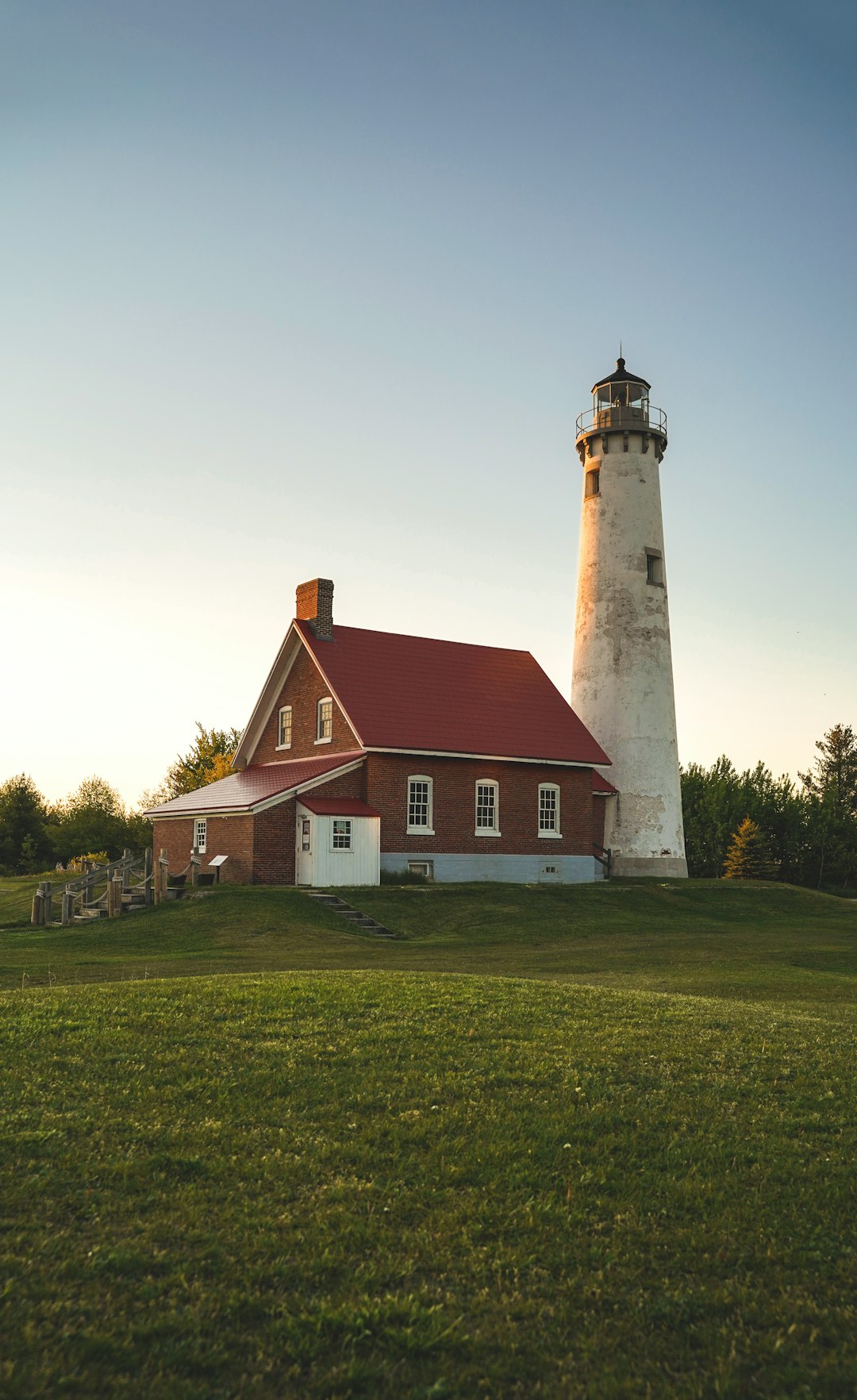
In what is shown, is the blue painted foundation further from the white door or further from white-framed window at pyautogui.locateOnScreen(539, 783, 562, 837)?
the white door

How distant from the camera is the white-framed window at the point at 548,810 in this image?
129ft

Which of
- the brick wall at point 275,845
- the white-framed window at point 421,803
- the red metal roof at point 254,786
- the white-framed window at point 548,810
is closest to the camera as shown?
the brick wall at point 275,845

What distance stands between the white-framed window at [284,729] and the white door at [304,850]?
6.83m

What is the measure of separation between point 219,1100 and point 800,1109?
14.6 ft

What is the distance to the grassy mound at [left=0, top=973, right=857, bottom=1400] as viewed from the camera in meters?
4.61

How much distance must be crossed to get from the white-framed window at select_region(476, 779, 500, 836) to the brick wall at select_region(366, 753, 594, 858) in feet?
0.58

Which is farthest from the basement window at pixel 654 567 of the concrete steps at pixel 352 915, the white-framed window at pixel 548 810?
the concrete steps at pixel 352 915

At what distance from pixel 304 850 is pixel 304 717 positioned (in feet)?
Answer: 22.9

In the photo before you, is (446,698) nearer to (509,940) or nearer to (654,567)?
(654,567)

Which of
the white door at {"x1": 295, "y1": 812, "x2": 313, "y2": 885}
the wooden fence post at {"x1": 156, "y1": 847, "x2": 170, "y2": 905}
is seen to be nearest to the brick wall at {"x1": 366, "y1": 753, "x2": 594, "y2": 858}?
the white door at {"x1": 295, "y1": 812, "x2": 313, "y2": 885}

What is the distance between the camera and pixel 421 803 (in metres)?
36.1

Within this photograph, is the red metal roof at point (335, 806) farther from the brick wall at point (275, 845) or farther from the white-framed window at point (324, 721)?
the white-framed window at point (324, 721)

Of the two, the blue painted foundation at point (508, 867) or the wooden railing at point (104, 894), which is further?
the blue painted foundation at point (508, 867)

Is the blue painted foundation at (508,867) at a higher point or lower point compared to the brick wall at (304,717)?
lower
